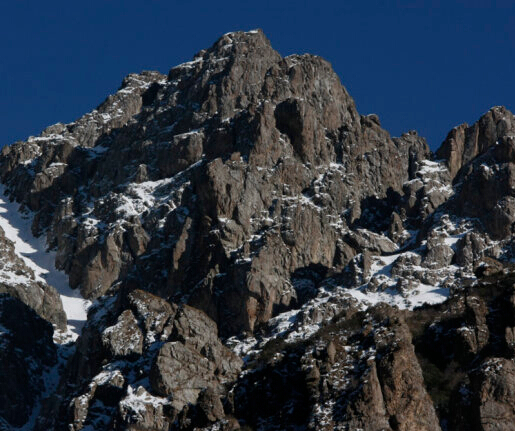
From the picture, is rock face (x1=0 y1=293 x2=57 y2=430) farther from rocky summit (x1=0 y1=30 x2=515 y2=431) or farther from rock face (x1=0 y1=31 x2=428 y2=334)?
rock face (x1=0 y1=31 x2=428 y2=334)

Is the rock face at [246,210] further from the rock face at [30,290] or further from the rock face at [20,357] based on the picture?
the rock face at [20,357]

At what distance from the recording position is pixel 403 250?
6545 inches

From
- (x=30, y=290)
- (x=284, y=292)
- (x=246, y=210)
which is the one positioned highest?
(x=246, y=210)

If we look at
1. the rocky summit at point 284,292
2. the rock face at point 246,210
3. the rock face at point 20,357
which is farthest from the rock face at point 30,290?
the rock face at point 246,210

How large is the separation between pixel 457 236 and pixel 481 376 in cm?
6902

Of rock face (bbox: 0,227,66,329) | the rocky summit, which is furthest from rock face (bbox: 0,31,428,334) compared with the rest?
rock face (bbox: 0,227,66,329)

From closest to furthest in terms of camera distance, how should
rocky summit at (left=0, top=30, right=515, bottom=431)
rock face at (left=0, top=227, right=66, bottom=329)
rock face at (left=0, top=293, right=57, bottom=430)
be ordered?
rocky summit at (left=0, top=30, right=515, bottom=431) < rock face at (left=0, top=293, right=57, bottom=430) < rock face at (left=0, top=227, right=66, bottom=329)

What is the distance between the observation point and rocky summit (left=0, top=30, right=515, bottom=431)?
337 feet

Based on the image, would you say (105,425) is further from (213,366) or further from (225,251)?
(225,251)

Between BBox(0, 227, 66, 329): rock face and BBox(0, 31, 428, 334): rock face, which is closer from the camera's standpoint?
BBox(0, 31, 428, 334): rock face

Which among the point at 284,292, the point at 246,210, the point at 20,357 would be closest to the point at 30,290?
the point at 20,357

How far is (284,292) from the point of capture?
153750 millimetres

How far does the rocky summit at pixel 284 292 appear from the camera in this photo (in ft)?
337

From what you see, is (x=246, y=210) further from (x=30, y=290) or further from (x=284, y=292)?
(x=30, y=290)
